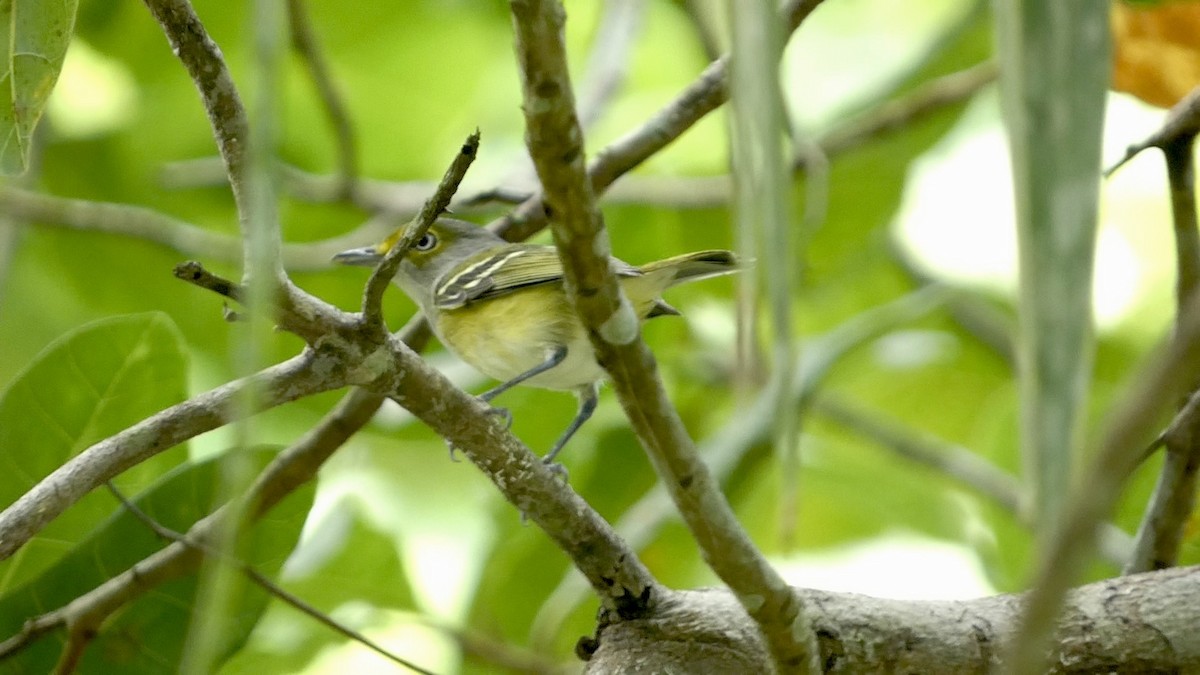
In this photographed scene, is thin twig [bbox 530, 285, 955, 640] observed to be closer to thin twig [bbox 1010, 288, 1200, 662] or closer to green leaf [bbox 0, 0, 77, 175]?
green leaf [bbox 0, 0, 77, 175]

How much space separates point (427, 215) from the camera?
0.76 metres

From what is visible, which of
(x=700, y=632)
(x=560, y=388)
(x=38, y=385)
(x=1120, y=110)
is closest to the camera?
(x=700, y=632)

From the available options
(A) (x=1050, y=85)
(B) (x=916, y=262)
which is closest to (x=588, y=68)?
Result: (B) (x=916, y=262)

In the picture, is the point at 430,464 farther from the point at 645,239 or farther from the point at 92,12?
the point at 92,12

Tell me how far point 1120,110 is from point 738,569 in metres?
2.42

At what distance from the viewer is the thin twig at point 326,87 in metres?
2.04

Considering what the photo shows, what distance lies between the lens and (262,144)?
0.36 m

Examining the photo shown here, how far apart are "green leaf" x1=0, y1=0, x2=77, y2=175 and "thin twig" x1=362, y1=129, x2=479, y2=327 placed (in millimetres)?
258

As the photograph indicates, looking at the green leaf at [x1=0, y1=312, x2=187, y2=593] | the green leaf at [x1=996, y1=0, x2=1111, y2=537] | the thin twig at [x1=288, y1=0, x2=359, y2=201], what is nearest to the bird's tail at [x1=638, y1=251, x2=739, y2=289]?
the green leaf at [x1=0, y1=312, x2=187, y2=593]

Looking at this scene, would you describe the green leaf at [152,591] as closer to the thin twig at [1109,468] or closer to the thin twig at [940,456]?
the thin twig at [1109,468]

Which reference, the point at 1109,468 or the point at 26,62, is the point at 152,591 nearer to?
the point at 26,62

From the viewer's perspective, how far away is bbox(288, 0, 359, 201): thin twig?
2.04 meters

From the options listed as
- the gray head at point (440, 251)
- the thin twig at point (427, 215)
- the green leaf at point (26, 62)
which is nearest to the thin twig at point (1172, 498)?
the thin twig at point (427, 215)

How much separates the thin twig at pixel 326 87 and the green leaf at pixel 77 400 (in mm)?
771
